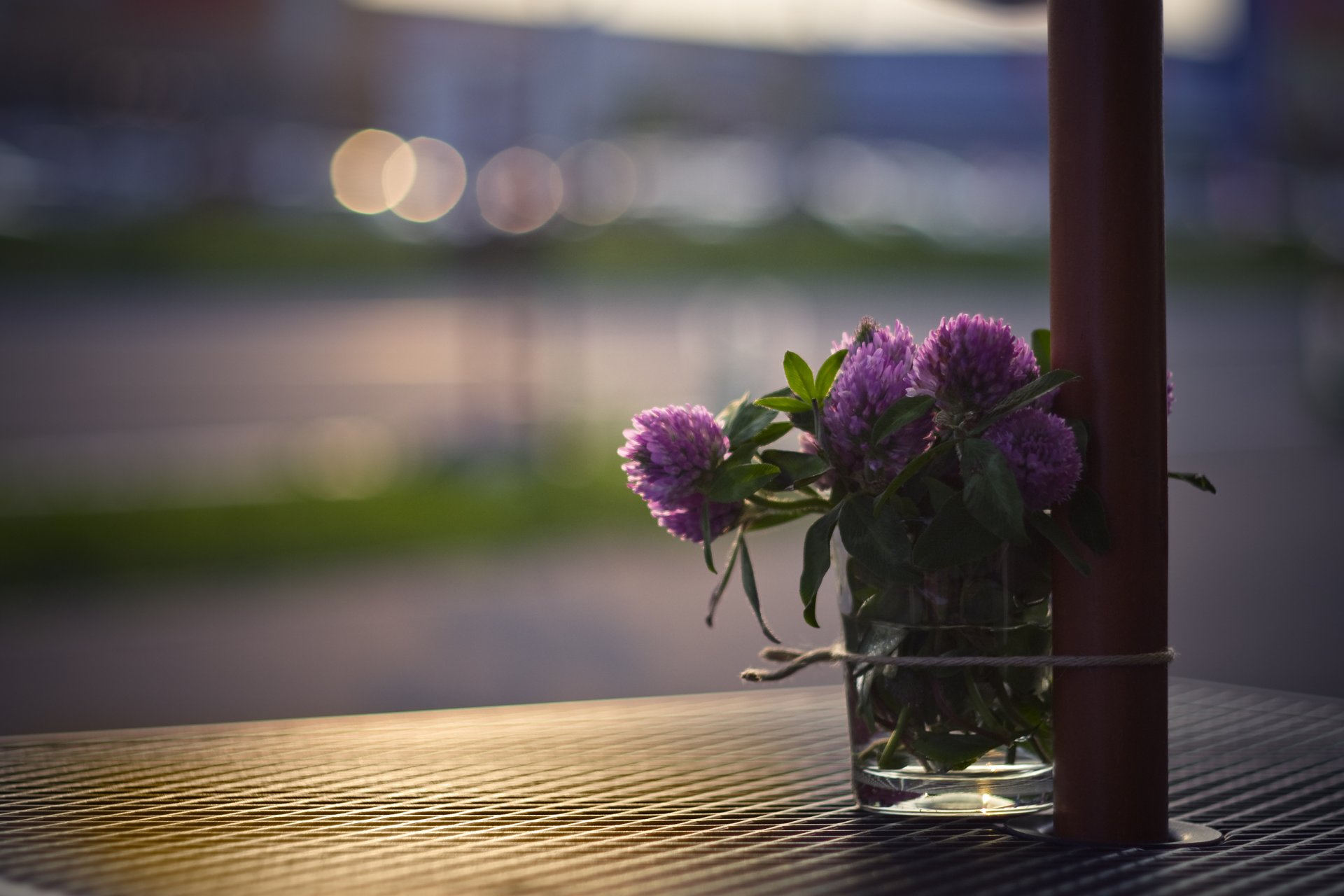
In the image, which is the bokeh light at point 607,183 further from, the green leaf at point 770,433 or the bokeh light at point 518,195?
the green leaf at point 770,433

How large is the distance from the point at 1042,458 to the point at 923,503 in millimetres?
68

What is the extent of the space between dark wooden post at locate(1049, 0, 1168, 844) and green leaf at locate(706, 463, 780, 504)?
0.46 ft

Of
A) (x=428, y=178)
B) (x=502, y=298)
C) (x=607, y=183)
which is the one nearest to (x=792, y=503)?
(x=502, y=298)

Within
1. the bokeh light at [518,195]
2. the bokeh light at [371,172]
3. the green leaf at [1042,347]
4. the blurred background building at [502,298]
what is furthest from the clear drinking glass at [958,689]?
the bokeh light at [371,172]

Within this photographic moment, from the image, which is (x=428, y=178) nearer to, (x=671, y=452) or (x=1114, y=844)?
(x=671, y=452)

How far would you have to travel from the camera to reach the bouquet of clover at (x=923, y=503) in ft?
1.98

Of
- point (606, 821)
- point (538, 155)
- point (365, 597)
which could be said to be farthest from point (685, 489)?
point (538, 155)

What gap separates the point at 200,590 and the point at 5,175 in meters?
5.07

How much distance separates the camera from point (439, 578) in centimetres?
450

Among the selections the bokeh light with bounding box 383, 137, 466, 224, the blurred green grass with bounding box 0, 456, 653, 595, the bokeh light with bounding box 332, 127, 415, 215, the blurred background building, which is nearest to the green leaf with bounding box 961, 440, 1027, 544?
the blurred background building

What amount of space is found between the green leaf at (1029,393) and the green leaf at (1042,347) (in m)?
0.09

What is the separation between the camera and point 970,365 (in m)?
0.63

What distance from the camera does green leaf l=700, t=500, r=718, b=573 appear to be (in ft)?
2.07

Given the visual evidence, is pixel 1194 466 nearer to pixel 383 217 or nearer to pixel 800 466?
pixel 383 217
